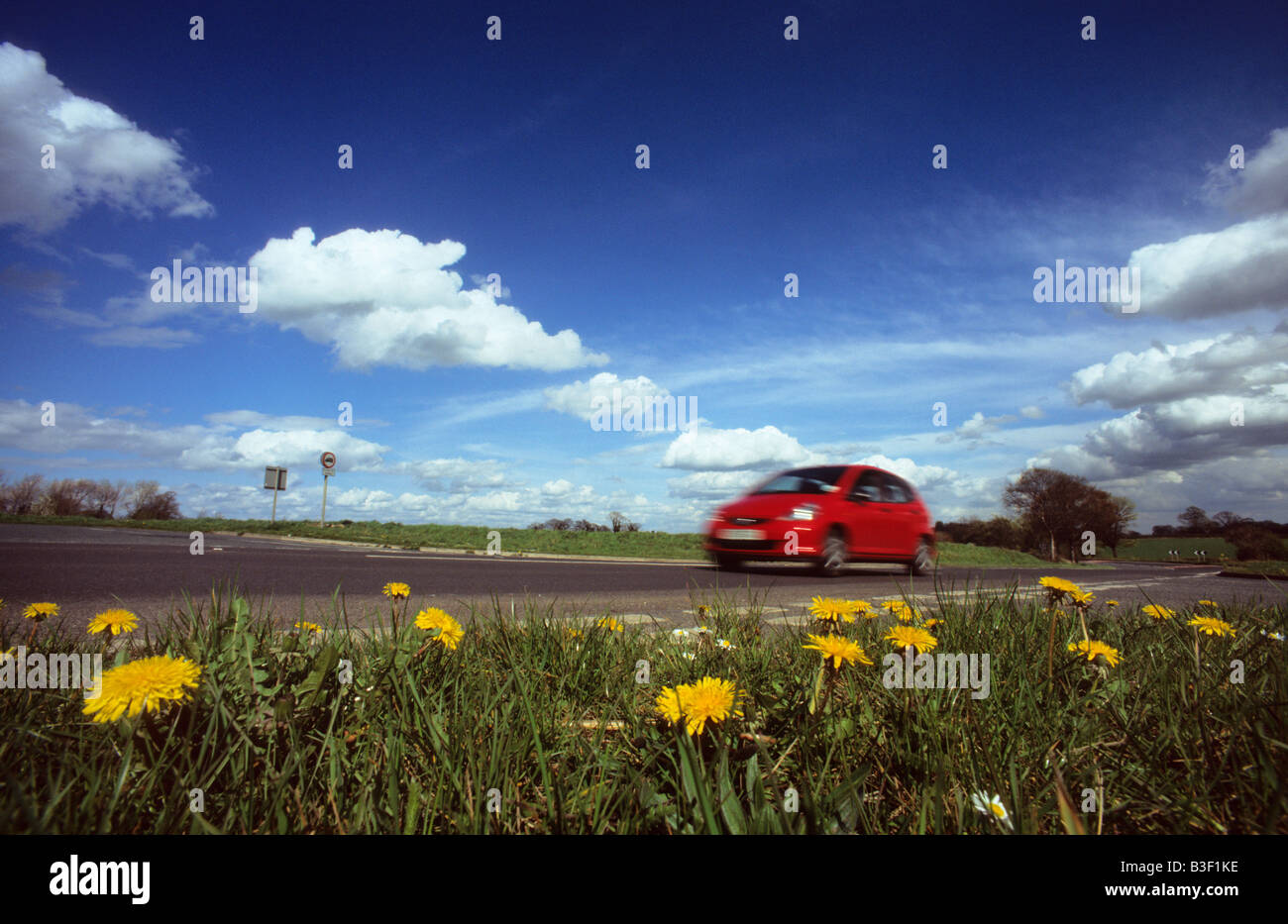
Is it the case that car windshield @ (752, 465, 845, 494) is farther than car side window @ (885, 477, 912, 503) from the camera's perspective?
No

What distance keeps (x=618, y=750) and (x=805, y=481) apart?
864cm

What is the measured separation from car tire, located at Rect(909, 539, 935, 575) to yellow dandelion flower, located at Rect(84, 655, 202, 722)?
438 inches

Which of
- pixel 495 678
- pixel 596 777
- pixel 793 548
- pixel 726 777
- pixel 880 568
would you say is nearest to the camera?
pixel 726 777

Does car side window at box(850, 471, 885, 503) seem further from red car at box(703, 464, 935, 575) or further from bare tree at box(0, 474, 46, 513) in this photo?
bare tree at box(0, 474, 46, 513)

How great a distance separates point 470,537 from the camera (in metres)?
21.9

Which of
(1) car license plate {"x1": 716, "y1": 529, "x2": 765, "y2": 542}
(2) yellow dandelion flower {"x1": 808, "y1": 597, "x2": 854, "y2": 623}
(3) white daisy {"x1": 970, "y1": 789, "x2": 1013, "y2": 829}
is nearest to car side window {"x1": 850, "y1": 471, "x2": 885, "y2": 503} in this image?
(1) car license plate {"x1": 716, "y1": 529, "x2": 765, "y2": 542}

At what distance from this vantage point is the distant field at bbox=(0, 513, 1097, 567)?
1803 centimetres

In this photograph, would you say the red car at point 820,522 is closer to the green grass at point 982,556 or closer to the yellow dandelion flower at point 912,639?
the yellow dandelion flower at point 912,639

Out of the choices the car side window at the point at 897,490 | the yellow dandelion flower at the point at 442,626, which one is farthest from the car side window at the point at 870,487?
the yellow dandelion flower at the point at 442,626

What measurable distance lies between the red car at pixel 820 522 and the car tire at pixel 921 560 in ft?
0.60
